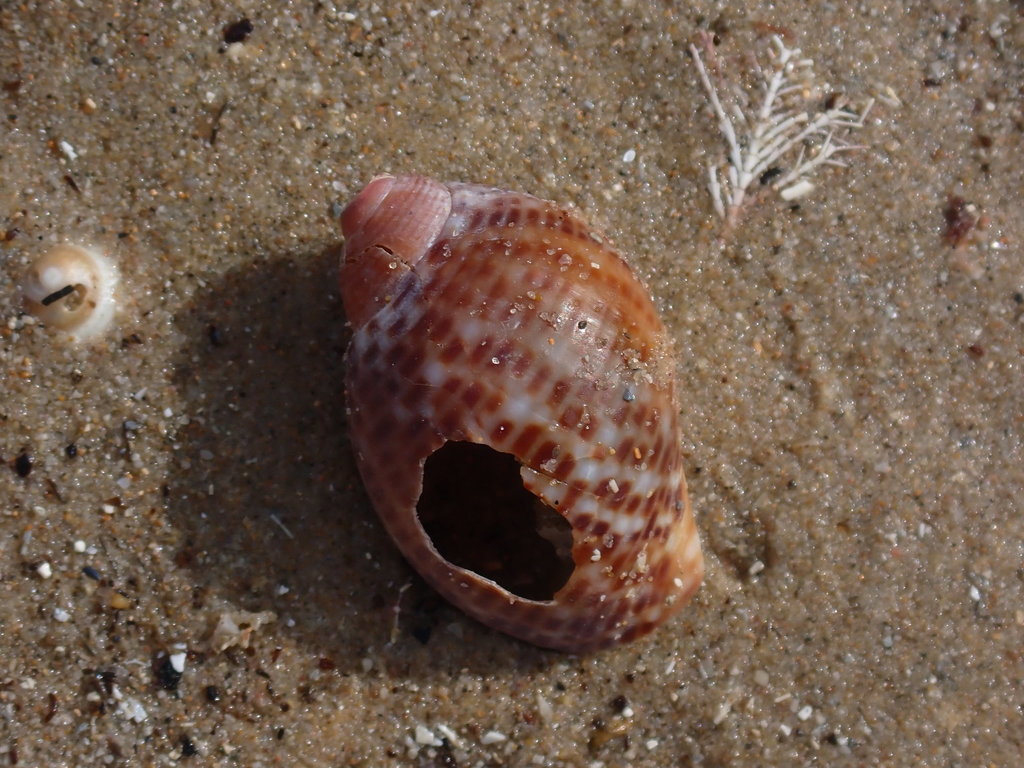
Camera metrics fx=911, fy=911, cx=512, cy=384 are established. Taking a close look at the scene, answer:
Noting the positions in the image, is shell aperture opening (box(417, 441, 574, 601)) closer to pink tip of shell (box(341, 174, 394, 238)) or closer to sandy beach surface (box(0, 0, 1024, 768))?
sandy beach surface (box(0, 0, 1024, 768))

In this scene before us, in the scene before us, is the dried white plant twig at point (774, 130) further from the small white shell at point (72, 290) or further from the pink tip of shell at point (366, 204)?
the small white shell at point (72, 290)

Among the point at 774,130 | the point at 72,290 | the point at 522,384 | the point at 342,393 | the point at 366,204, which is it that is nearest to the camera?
the point at 522,384

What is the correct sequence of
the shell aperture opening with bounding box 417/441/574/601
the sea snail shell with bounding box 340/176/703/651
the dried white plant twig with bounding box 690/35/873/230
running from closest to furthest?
the sea snail shell with bounding box 340/176/703/651
the shell aperture opening with bounding box 417/441/574/601
the dried white plant twig with bounding box 690/35/873/230

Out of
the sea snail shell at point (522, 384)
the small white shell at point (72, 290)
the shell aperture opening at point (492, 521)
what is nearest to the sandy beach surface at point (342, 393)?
the small white shell at point (72, 290)

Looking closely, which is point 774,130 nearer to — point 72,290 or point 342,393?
point 342,393

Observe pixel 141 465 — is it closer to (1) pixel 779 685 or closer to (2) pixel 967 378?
(1) pixel 779 685

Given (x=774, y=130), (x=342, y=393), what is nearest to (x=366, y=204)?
(x=342, y=393)

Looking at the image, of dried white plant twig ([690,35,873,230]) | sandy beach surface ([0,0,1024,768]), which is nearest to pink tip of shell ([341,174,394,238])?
sandy beach surface ([0,0,1024,768])
